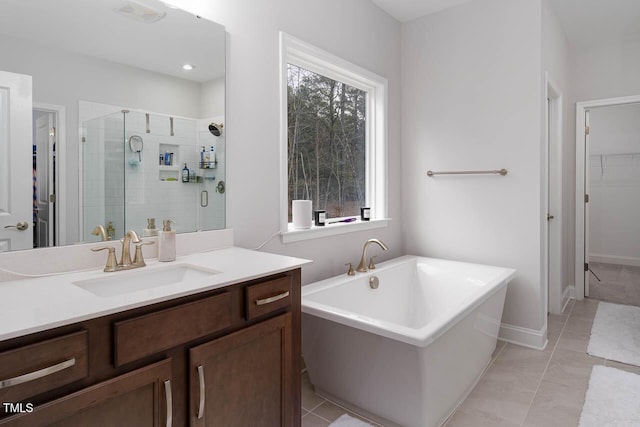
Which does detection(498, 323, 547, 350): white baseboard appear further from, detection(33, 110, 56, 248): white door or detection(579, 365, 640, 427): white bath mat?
detection(33, 110, 56, 248): white door

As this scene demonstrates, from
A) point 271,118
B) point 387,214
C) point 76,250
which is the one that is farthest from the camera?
point 387,214

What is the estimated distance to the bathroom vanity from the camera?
34.5 inches

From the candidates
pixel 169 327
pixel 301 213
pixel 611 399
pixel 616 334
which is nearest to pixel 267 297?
pixel 169 327

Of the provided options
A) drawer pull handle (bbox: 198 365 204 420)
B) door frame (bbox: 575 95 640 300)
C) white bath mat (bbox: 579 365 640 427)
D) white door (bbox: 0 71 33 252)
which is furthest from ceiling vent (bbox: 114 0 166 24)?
door frame (bbox: 575 95 640 300)

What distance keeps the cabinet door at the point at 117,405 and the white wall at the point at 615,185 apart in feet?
19.9

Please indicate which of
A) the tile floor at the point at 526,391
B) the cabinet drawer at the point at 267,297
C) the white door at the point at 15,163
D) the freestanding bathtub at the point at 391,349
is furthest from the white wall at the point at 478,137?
the white door at the point at 15,163

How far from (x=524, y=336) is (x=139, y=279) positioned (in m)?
2.76

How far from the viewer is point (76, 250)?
147 centimetres

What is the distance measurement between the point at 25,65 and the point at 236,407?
4.58 feet

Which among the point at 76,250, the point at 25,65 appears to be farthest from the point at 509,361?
the point at 25,65

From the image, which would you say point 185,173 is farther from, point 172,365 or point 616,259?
point 616,259

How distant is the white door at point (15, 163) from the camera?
1.29m

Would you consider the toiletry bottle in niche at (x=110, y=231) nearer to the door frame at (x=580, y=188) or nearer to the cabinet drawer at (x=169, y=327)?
the cabinet drawer at (x=169, y=327)

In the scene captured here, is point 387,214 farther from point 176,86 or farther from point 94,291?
point 94,291
